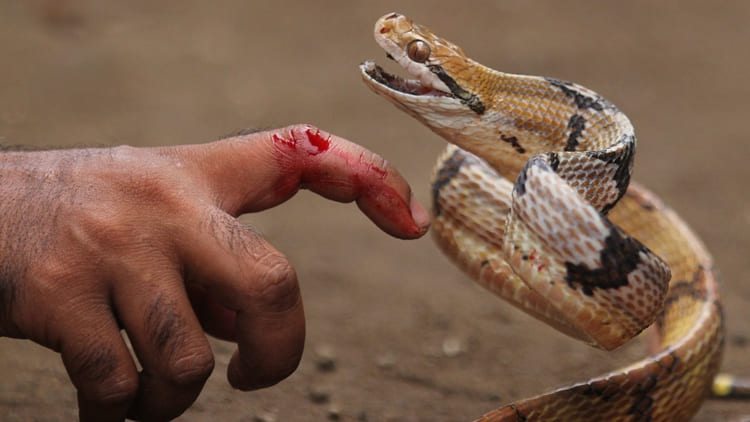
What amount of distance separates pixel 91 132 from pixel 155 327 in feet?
14.5

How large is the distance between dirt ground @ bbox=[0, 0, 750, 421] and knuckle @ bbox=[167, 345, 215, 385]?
1225 millimetres

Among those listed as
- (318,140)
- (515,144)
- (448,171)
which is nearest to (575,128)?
(515,144)

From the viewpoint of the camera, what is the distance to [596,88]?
7.50 m

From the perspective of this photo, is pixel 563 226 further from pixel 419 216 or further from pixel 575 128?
pixel 575 128

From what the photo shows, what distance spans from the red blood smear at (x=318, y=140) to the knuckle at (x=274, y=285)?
0.36 metres

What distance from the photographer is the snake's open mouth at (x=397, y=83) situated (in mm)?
3035

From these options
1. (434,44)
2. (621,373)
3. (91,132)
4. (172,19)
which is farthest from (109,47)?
(621,373)

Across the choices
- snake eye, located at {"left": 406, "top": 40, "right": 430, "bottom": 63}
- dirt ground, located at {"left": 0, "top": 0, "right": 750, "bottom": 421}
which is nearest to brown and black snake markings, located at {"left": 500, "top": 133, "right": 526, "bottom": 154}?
snake eye, located at {"left": 406, "top": 40, "right": 430, "bottom": 63}

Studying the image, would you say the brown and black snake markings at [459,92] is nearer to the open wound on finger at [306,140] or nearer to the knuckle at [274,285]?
the open wound on finger at [306,140]

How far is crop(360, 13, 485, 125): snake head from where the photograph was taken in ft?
10.0

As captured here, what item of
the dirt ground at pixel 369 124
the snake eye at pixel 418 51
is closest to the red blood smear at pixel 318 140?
the snake eye at pixel 418 51

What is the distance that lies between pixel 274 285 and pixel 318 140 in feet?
1.50

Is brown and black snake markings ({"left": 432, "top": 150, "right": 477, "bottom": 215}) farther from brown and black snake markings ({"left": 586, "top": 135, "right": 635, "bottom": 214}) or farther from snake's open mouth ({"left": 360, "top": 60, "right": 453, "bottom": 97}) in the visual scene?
brown and black snake markings ({"left": 586, "top": 135, "right": 635, "bottom": 214})

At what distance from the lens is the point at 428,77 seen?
307 centimetres
